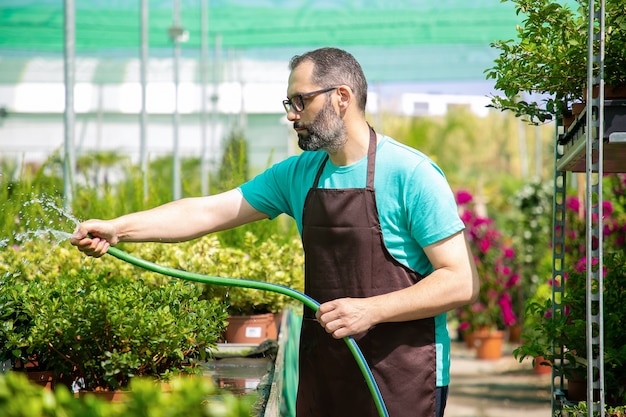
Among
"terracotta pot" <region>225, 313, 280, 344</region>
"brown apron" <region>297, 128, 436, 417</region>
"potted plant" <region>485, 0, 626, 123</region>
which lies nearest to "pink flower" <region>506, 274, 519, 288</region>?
"terracotta pot" <region>225, 313, 280, 344</region>

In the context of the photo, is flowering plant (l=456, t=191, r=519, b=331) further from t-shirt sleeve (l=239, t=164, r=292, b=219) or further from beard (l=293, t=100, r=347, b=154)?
beard (l=293, t=100, r=347, b=154)

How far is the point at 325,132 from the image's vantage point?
2.26 meters

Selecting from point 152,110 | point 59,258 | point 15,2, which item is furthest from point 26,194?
point 152,110

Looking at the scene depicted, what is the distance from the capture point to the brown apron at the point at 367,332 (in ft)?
7.41

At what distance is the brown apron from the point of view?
226cm

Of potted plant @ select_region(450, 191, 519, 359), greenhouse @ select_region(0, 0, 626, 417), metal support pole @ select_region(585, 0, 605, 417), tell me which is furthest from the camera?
potted plant @ select_region(450, 191, 519, 359)

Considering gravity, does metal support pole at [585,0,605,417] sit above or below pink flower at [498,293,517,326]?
above

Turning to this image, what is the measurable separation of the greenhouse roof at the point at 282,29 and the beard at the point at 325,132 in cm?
511

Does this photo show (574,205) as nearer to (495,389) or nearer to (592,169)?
(495,389)

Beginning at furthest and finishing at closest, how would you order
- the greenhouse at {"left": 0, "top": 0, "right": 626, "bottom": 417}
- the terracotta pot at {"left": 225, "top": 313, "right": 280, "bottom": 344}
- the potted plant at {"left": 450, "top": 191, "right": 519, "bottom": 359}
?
the potted plant at {"left": 450, "top": 191, "right": 519, "bottom": 359}
the terracotta pot at {"left": 225, "top": 313, "right": 280, "bottom": 344}
the greenhouse at {"left": 0, "top": 0, "right": 626, "bottom": 417}

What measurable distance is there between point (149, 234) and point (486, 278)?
20.0 ft

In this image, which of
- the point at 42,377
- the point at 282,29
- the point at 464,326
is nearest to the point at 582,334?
the point at 42,377

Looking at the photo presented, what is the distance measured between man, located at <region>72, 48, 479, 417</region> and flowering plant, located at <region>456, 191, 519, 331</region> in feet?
19.0

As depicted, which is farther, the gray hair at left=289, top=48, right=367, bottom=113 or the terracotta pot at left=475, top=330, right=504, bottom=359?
the terracotta pot at left=475, top=330, right=504, bottom=359
